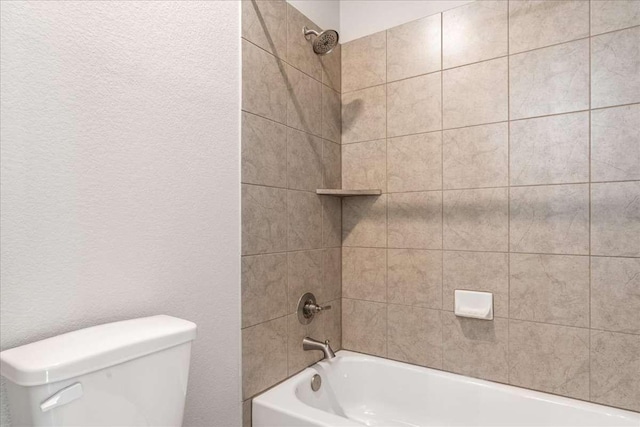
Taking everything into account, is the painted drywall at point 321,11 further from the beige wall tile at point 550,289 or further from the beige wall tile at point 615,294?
the beige wall tile at point 615,294

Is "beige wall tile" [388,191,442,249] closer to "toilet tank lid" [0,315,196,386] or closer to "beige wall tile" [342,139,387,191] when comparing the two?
"beige wall tile" [342,139,387,191]

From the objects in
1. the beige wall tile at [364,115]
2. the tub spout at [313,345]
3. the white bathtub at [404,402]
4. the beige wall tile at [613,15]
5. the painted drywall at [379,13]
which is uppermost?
the painted drywall at [379,13]

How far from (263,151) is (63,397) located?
3.58 feet

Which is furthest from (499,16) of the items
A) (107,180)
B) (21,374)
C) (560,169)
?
(21,374)

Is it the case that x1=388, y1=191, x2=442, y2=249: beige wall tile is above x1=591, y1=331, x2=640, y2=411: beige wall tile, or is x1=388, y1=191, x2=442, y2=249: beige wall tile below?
above

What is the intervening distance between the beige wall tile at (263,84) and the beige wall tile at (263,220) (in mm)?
336

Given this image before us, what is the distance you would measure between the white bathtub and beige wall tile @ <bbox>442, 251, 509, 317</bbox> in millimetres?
361

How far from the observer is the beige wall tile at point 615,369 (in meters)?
1.46

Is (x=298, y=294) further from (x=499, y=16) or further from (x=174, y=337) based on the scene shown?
(x=499, y=16)

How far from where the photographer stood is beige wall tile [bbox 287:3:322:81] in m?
1.79

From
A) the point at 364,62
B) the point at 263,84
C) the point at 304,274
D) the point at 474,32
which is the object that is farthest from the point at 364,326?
the point at 474,32

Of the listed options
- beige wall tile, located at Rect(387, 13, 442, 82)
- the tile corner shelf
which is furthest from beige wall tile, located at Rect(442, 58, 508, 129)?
the tile corner shelf

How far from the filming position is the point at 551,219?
1.60 meters

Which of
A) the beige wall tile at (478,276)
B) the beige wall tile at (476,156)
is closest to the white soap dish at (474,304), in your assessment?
the beige wall tile at (478,276)
